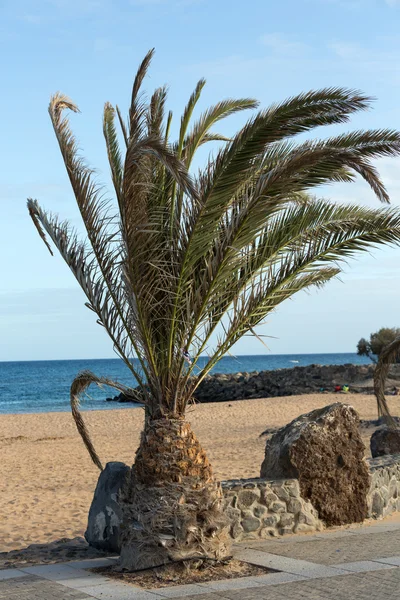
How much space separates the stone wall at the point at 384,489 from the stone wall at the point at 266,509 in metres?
0.92

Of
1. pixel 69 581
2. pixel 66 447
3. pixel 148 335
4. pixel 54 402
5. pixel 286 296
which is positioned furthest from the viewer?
pixel 54 402

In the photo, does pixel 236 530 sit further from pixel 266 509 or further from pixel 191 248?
pixel 191 248

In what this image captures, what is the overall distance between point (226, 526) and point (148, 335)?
189cm

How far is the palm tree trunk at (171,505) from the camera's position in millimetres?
6598

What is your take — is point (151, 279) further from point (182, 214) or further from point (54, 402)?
point (54, 402)

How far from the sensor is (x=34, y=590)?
19.9ft

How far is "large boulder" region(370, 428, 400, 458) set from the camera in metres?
11.5

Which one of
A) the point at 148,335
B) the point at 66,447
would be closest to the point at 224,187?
the point at 148,335

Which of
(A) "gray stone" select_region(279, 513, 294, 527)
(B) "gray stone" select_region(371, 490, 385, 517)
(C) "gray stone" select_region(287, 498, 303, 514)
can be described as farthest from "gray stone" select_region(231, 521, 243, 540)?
(B) "gray stone" select_region(371, 490, 385, 517)

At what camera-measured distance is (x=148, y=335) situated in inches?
269

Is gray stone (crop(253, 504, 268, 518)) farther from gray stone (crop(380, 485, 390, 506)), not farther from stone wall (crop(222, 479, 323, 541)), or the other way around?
gray stone (crop(380, 485, 390, 506))

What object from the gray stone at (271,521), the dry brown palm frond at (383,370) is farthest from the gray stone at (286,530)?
the dry brown palm frond at (383,370)

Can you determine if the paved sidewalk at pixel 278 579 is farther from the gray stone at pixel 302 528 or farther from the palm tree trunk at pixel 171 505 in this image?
the gray stone at pixel 302 528

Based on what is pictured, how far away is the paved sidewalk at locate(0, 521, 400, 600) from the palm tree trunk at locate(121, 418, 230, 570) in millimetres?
386
